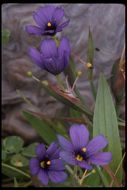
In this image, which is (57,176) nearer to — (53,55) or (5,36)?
(53,55)

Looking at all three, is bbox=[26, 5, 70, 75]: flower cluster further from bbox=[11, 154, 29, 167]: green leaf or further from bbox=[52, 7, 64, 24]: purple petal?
bbox=[11, 154, 29, 167]: green leaf

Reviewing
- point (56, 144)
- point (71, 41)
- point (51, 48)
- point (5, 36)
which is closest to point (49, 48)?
point (51, 48)

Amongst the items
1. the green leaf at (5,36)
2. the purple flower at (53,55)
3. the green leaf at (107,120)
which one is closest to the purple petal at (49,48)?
the purple flower at (53,55)

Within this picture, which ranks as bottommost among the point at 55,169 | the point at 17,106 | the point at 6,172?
the point at 6,172

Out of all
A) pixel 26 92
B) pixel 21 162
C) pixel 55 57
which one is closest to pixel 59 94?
pixel 55 57

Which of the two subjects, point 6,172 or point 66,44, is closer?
point 66,44

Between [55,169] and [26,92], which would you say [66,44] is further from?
[26,92]
